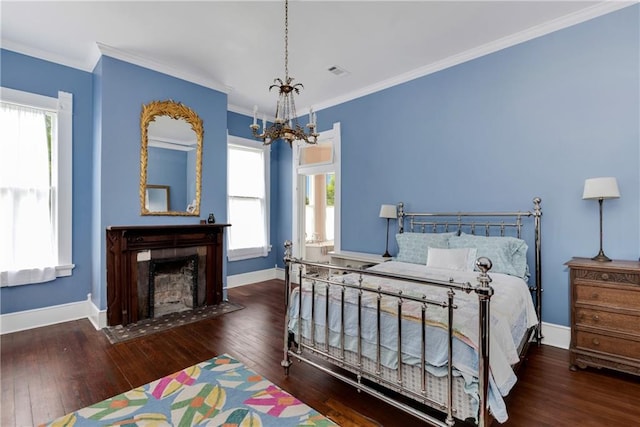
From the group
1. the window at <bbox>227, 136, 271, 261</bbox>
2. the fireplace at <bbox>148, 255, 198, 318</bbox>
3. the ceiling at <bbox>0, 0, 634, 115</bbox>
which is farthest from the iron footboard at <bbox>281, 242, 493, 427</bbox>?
the window at <bbox>227, 136, 271, 261</bbox>

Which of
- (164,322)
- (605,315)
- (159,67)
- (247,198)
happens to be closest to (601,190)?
(605,315)

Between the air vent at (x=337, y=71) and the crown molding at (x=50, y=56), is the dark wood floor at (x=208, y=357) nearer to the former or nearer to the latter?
the crown molding at (x=50, y=56)

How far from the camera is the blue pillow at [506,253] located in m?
3.06

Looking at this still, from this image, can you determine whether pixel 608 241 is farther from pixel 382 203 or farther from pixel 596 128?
pixel 382 203

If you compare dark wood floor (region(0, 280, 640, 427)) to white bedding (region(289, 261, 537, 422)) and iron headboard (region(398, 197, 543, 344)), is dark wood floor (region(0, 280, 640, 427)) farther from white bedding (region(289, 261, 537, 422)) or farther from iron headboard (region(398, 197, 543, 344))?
iron headboard (region(398, 197, 543, 344))

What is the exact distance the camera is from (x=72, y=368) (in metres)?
2.71

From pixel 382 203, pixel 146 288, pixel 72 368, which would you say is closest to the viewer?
pixel 72 368

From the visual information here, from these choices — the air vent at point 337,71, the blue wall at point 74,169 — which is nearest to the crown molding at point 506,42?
the air vent at point 337,71

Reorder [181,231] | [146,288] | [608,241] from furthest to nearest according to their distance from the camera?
[181,231]
[146,288]
[608,241]

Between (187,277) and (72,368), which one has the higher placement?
(187,277)

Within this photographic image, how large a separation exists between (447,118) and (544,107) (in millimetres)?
1038

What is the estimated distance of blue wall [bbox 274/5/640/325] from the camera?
284 centimetres

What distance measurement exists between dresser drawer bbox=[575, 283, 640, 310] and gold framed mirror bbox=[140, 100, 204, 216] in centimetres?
460

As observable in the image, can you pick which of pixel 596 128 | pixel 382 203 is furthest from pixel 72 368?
pixel 596 128
